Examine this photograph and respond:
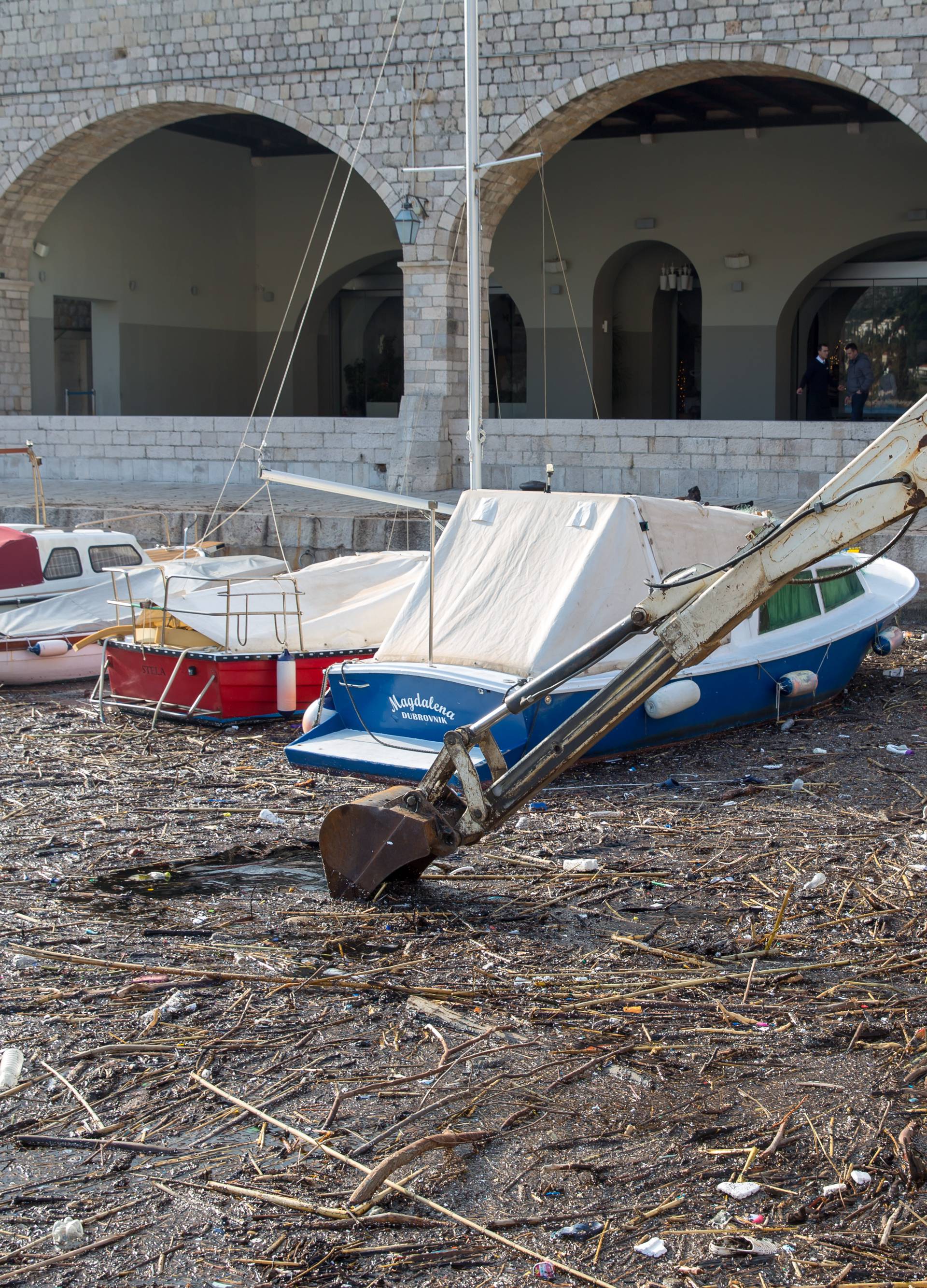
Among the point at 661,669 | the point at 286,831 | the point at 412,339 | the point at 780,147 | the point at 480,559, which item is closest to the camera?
the point at 661,669

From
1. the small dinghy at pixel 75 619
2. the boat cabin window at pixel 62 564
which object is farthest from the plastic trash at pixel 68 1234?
the boat cabin window at pixel 62 564

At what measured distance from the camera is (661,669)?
17.0 ft

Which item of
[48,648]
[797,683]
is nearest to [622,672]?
[797,683]

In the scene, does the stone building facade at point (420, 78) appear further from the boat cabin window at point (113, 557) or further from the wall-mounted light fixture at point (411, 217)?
the boat cabin window at point (113, 557)

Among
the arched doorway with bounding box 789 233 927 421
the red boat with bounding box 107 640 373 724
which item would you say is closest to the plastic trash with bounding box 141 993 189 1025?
the red boat with bounding box 107 640 373 724

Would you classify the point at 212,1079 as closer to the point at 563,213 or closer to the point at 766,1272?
the point at 766,1272

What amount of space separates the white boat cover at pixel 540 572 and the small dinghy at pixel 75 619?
3.00 m

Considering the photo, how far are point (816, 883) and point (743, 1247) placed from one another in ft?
9.55

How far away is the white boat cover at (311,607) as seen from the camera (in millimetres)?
10188

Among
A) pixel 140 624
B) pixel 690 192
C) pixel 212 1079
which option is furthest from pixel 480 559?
pixel 690 192

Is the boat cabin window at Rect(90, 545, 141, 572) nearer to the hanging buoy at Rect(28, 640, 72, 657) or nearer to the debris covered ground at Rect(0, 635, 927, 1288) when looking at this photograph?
the hanging buoy at Rect(28, 640, 72, 657)

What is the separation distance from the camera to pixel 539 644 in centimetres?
805

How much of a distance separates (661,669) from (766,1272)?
2.29 m

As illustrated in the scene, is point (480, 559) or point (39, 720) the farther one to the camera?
point (39, 720)
